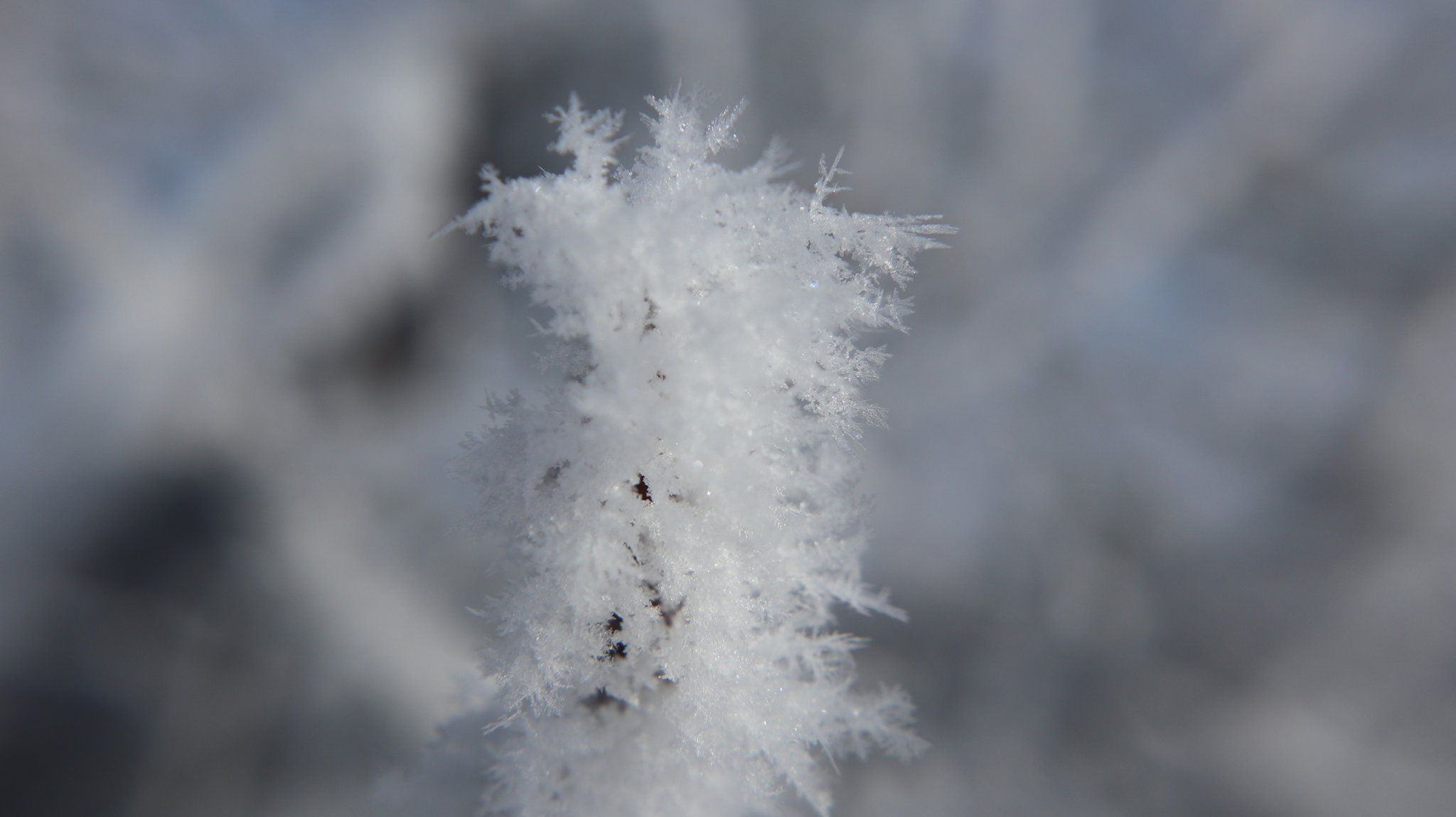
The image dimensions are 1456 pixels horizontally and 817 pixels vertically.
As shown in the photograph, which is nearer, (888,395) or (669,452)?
(669,452)

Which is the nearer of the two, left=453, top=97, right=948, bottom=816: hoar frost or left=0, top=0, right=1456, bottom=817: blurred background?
left=453, top=97, right=948, bottom=816: hoar frost

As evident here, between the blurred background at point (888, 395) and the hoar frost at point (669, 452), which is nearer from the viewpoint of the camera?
the hoar frost at point (669, 452)

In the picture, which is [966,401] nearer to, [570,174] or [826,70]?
[826,70]

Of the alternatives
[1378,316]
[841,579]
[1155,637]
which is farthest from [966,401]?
[841,579]

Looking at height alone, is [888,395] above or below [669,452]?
above
